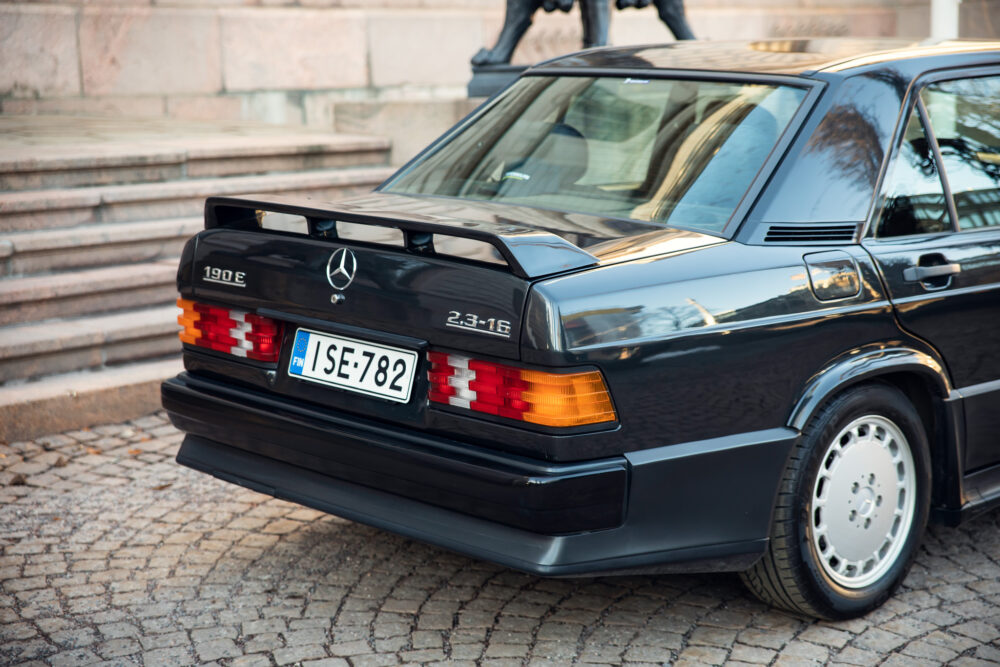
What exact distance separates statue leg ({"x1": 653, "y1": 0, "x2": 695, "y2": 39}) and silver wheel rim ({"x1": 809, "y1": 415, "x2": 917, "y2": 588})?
6.76 metres

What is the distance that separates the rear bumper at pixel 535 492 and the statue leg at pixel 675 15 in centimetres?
714

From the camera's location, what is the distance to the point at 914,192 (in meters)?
3.62

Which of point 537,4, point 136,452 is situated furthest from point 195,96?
point 136,452

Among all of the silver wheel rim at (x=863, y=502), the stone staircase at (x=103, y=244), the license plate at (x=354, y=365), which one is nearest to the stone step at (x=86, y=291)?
the stone staircase at (x=103, y=244)

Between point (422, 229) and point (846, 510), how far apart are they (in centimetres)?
150

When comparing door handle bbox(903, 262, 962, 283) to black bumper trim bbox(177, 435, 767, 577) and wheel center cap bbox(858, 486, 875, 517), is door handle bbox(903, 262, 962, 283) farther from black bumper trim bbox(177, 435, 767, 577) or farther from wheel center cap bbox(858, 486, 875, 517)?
black bumper trim bbox(177, 435, 767, 577)

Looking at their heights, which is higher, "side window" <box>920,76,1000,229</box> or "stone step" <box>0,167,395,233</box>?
"side window" <box>920,76,1000,229</box>

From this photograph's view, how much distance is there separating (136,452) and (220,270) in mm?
1896

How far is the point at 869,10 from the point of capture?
17.1 meters

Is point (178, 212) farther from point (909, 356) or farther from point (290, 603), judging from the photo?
point (909, 356)

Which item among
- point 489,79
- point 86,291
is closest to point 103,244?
point 86,291

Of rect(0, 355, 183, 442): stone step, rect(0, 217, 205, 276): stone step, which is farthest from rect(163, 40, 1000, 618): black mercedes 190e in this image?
rect(0, 217, 205, 276): stone step

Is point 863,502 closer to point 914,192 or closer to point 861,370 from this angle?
point 861,370

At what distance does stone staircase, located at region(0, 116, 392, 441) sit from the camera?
5.58 meters
